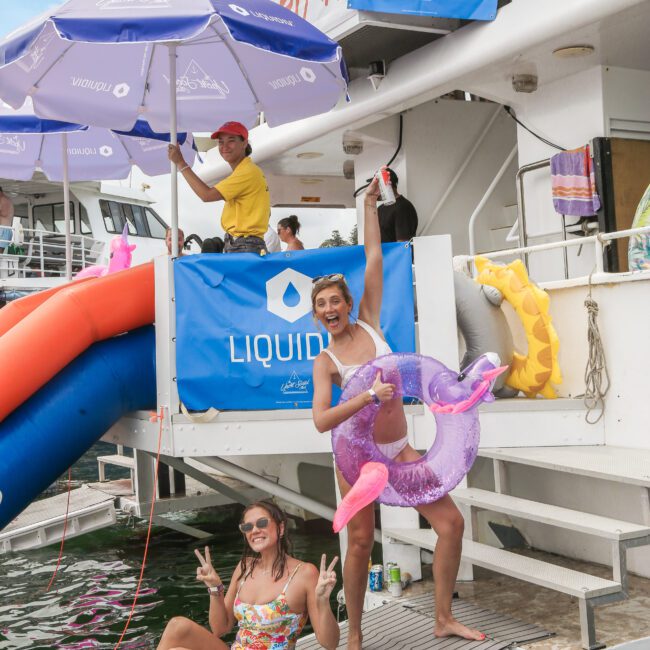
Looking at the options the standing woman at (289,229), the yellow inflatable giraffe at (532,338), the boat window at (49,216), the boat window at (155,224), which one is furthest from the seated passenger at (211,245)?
the boat window at (155,224)

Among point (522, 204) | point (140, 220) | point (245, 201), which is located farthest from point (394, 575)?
point (140, 220)

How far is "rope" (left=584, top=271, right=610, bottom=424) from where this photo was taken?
5.71 meters

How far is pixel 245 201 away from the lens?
6012 mm

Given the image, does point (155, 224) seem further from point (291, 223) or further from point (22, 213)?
point (291, 223)

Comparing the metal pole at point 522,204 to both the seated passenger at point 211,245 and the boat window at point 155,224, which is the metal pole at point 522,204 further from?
the boat window at point 155,224

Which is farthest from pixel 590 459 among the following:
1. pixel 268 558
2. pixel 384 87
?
pixel 384 87

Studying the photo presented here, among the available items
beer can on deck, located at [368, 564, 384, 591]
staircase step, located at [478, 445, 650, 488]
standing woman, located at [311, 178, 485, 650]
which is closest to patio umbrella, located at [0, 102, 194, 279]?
staircase step, located at [478, 445, 650, 488]

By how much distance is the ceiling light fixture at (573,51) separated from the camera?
734cm

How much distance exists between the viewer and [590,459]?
5.08m

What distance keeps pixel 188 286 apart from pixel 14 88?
7.88 feet

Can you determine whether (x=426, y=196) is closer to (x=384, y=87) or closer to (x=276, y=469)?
(x=384, y=87)

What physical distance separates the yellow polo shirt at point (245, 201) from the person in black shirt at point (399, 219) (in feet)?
11.3

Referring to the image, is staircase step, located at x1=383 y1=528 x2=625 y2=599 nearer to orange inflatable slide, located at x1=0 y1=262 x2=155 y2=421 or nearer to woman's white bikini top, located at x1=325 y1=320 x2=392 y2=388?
woman's white bikini top, located at x1=325 y1=320 x2=392 y2=388

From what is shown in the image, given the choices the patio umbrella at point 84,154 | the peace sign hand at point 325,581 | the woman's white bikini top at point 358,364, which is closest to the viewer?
the peace sign hand at point 325,581
